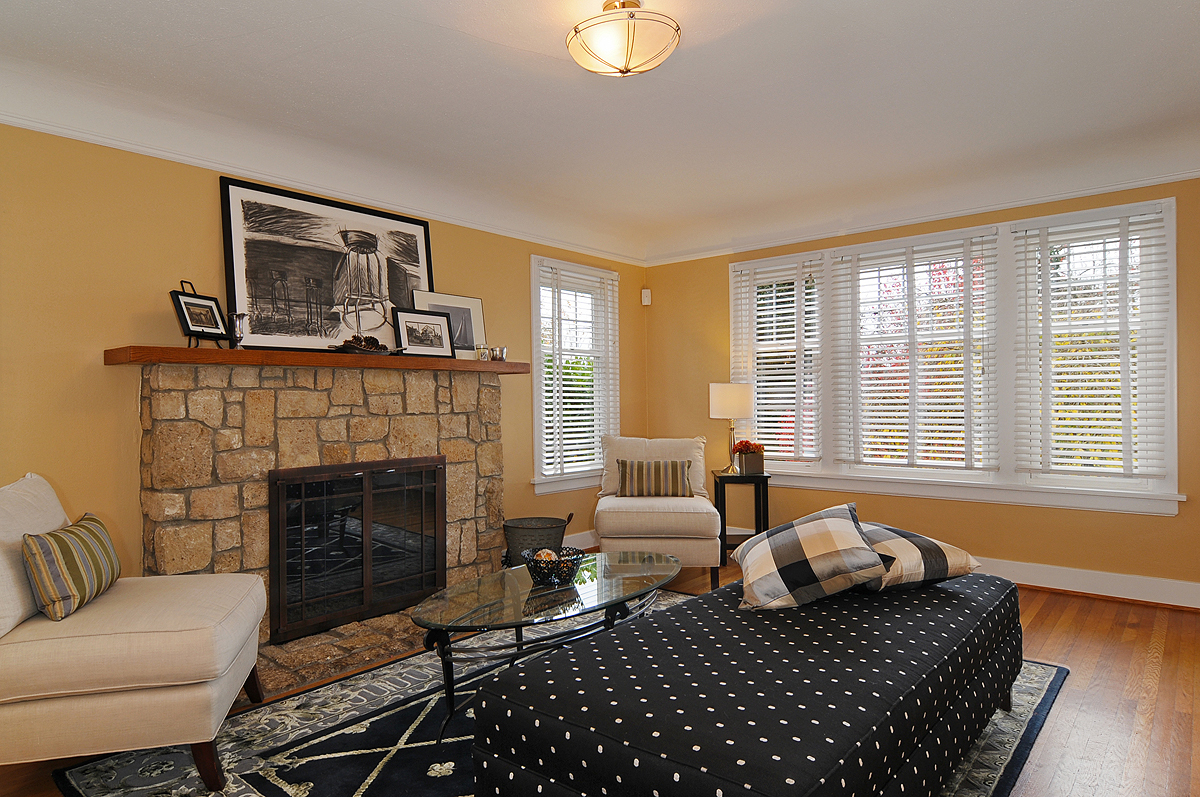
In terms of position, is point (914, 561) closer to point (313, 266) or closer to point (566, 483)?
point (566, 483)

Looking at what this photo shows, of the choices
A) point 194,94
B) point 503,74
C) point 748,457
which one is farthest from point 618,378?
point 194,94

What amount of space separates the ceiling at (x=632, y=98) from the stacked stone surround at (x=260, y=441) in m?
1.14

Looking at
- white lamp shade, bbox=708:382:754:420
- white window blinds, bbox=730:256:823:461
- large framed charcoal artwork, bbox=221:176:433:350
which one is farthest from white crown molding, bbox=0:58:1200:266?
white lamp shade, bbox=708:382:754:420

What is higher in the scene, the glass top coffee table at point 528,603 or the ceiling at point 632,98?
the ceiling at point 632,98

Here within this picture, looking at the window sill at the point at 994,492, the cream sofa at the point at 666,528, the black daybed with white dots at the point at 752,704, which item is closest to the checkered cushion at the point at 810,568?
the black daybed with white dots at the point at 752,704

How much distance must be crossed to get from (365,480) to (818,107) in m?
3.02

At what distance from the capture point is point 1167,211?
398cm

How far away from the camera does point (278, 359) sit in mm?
3393

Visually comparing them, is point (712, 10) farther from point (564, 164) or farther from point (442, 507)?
point (442, 507)

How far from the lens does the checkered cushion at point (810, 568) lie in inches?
95.0

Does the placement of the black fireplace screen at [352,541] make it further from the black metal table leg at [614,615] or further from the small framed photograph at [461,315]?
the black metal table leg at [614,615]

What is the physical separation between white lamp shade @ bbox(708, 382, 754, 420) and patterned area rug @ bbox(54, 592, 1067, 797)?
8.49ft

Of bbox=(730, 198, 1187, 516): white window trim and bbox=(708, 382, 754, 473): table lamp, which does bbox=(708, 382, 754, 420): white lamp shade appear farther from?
bbox=(730, 198, 1187, 516): white window trim

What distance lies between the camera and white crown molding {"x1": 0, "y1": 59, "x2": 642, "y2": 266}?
3.03 metres
